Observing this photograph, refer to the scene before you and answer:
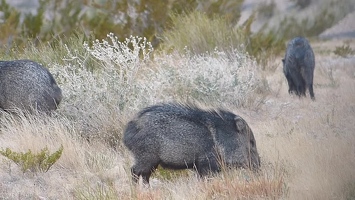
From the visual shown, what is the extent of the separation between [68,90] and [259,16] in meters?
34.5

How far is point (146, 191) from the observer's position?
16.0ft

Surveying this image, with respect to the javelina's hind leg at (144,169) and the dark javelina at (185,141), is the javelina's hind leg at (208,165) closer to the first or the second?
the dark javelina at (185,141)

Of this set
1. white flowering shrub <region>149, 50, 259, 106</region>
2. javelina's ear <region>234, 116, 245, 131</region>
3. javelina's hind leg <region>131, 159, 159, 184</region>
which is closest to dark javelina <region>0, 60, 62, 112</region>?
white flowering shrub <region>149, 50, 259, 106</region>

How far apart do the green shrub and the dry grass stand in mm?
64

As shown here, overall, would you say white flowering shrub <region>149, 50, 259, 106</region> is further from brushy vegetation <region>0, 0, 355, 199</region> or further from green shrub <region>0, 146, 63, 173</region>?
green shrub <region>0, 146, 63, 173</region>

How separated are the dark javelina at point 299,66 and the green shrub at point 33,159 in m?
5.50

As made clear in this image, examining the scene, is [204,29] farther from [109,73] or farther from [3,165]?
[3,165]

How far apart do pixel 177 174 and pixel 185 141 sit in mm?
547

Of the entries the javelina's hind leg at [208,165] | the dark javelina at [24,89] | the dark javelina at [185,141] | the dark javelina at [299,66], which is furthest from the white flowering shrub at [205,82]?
the javelina's hind leg at [208,165]

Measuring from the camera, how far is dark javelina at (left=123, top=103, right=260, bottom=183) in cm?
527

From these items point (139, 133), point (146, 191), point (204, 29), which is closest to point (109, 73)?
point (139, 133)

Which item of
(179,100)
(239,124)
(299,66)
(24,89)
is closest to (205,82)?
(179,100)

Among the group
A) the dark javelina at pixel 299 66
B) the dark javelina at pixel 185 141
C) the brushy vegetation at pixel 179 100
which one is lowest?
the dark javelina at pixel 299 66

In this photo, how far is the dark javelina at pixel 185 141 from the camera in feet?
17.3
